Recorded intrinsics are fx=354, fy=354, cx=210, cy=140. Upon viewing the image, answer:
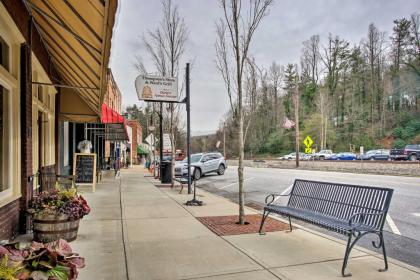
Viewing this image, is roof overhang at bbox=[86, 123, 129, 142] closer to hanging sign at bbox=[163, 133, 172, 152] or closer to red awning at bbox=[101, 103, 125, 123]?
red awning at bbox=[101, 103, 125, 123]

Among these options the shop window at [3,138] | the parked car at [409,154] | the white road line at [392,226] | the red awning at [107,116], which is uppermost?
the red awning at [107,116]

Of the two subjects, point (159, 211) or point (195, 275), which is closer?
point (195, 275)

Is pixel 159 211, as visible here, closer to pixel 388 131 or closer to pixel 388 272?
pixel 388 272

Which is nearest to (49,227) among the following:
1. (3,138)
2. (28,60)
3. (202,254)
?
(3,138)

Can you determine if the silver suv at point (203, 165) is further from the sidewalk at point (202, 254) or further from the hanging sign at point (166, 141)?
the sidewalk at point (202, 254)

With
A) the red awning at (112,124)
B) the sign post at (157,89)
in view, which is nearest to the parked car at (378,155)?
the red awning at (112,124)

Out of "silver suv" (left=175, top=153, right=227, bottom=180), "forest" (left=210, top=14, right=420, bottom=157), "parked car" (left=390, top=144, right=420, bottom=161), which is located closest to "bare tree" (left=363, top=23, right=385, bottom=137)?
"forest" (left=210, top=14, right=420, bottom=157)

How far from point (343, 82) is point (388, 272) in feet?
221

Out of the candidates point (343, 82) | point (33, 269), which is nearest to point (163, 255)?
point (33, 269)

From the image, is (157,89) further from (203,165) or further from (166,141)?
(203,165)

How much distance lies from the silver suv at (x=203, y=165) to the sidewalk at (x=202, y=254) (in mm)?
13583

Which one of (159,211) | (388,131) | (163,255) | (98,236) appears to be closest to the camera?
(163,255)

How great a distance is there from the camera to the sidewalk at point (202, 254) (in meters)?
4.29

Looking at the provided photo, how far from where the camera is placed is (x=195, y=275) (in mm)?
4215
